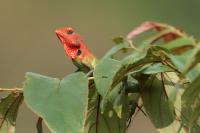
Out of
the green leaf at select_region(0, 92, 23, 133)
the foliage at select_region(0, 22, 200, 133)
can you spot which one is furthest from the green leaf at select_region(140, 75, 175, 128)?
the green leaf at select_region(0, 92, 23, 133)

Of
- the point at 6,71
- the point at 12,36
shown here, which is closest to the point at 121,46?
the point at 6,71

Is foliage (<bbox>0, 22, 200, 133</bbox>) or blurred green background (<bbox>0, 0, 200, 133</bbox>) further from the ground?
foliage (<bbox>0, 22, 200, 133</bbox>)

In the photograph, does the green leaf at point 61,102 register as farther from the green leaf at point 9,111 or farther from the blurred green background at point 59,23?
the blurred green background at point 59,23

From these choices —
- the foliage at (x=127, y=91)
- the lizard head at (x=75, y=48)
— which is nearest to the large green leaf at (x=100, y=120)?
the foliage at (x=127, y=91)

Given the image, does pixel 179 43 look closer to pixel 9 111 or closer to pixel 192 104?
pixel 192 104

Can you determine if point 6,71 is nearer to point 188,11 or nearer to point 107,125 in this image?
point 188,11

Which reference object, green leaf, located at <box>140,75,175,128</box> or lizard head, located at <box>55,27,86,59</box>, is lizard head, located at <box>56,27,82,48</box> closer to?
lizard head, located at <box>55,27,86,59</box>
